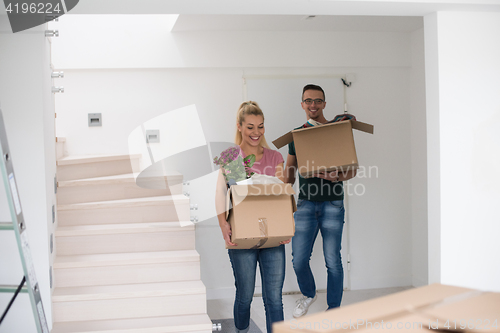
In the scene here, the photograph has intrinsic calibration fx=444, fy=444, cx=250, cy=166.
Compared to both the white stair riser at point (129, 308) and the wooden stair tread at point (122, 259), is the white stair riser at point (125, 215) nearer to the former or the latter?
the wooden stair tread at point (122, 259)

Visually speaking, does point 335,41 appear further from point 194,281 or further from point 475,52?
point 194,281

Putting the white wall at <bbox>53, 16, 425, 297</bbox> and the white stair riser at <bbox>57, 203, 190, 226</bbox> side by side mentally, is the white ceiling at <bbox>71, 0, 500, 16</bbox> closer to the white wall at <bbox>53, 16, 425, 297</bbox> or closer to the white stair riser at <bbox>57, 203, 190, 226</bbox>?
the white stair riser at <bbox>57, 203, 190, 226</bbox>

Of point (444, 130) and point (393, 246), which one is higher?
point (444, 130)

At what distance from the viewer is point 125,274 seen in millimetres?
2586

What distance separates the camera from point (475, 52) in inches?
78.0

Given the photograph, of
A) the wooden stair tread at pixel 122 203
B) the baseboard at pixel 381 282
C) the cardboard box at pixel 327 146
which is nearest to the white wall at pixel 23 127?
the wooden stair tread at pixel 122 203

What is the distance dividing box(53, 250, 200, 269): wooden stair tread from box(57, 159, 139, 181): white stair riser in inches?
26.1

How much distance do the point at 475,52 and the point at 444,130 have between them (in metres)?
0.38

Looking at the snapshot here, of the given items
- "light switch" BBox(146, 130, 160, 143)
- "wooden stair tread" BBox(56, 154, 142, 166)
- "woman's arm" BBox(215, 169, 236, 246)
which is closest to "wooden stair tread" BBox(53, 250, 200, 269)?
"woman's arm" BBox(215, 169, 236, 246)

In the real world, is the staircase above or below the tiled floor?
above

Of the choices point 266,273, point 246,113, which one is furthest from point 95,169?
point 266,273

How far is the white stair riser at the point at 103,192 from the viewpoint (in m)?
2.96

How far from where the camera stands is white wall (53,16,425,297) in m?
3.47

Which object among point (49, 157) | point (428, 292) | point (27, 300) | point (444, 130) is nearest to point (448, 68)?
point (444, 130)
